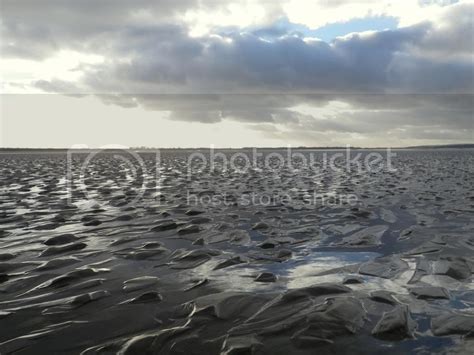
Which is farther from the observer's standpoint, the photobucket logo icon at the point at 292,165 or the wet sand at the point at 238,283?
the photobucket logo icon at the point at 292,165

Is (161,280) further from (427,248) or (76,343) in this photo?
(427,248)

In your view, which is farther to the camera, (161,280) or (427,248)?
(427,248)

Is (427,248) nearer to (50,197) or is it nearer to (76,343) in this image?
(76,343)

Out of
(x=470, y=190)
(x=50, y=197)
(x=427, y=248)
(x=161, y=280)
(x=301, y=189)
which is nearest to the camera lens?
(x=161, y=280)

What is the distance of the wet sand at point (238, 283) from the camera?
460 centimetres

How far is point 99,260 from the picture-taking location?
8.12 meters

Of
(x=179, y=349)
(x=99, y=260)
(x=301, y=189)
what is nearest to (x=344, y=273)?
(x=179, y=349)

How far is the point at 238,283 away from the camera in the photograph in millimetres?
6551

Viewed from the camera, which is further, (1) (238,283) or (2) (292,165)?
(2) (292,165)

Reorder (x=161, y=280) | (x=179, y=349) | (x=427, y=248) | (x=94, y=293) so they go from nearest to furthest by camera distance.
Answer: (x=179, y=349)
(x=94, y=293)
(x=161, y=280)
(x=427, y=248)

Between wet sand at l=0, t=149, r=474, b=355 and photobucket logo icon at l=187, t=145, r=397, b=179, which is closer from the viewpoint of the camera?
wet sand at l=0, t=149, r=474, b=355

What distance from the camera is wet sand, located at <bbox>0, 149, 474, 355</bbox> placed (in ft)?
15.1

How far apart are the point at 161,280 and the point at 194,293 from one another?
2.90 ft

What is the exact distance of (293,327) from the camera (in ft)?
16.0
